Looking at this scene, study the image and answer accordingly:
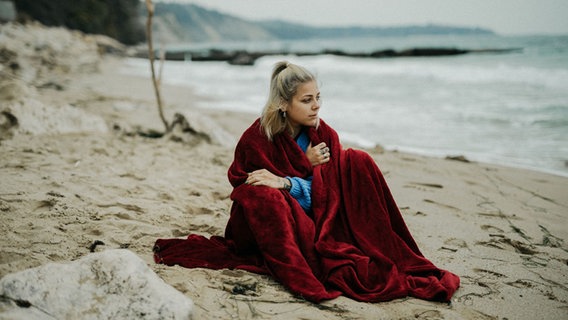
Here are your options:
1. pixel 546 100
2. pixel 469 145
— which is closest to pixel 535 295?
pixel 469 145

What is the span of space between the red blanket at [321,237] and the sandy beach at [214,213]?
0.10 m

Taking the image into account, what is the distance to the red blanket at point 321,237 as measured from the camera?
7.42 ft

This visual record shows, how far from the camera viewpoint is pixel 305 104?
101 inches

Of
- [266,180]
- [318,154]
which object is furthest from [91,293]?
[318,154]

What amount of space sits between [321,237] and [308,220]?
0.12 metres

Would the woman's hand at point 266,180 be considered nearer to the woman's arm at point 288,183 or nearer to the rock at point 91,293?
the woman's arm at point 288,183

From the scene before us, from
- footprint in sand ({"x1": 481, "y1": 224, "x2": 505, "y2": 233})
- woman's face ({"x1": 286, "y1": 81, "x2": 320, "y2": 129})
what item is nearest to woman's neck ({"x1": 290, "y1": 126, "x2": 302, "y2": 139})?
woman's face ({"x1": 286, "y1": 81, "x2": 320, "y2": 129})

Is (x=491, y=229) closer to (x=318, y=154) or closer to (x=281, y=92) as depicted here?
(x=318, y=154)

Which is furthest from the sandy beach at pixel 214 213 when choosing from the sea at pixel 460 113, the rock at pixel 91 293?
the sea at pixel 460 113

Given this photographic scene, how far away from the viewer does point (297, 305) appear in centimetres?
Answer: 211

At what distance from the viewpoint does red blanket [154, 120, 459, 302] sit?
2.26 metres

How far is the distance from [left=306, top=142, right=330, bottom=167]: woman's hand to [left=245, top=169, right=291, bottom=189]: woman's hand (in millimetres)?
231

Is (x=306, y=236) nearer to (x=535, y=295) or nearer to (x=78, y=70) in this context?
(x=535, y=295)

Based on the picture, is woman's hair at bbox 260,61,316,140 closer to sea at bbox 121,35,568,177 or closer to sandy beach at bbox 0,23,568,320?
sea at bbox 121,35,568,177
